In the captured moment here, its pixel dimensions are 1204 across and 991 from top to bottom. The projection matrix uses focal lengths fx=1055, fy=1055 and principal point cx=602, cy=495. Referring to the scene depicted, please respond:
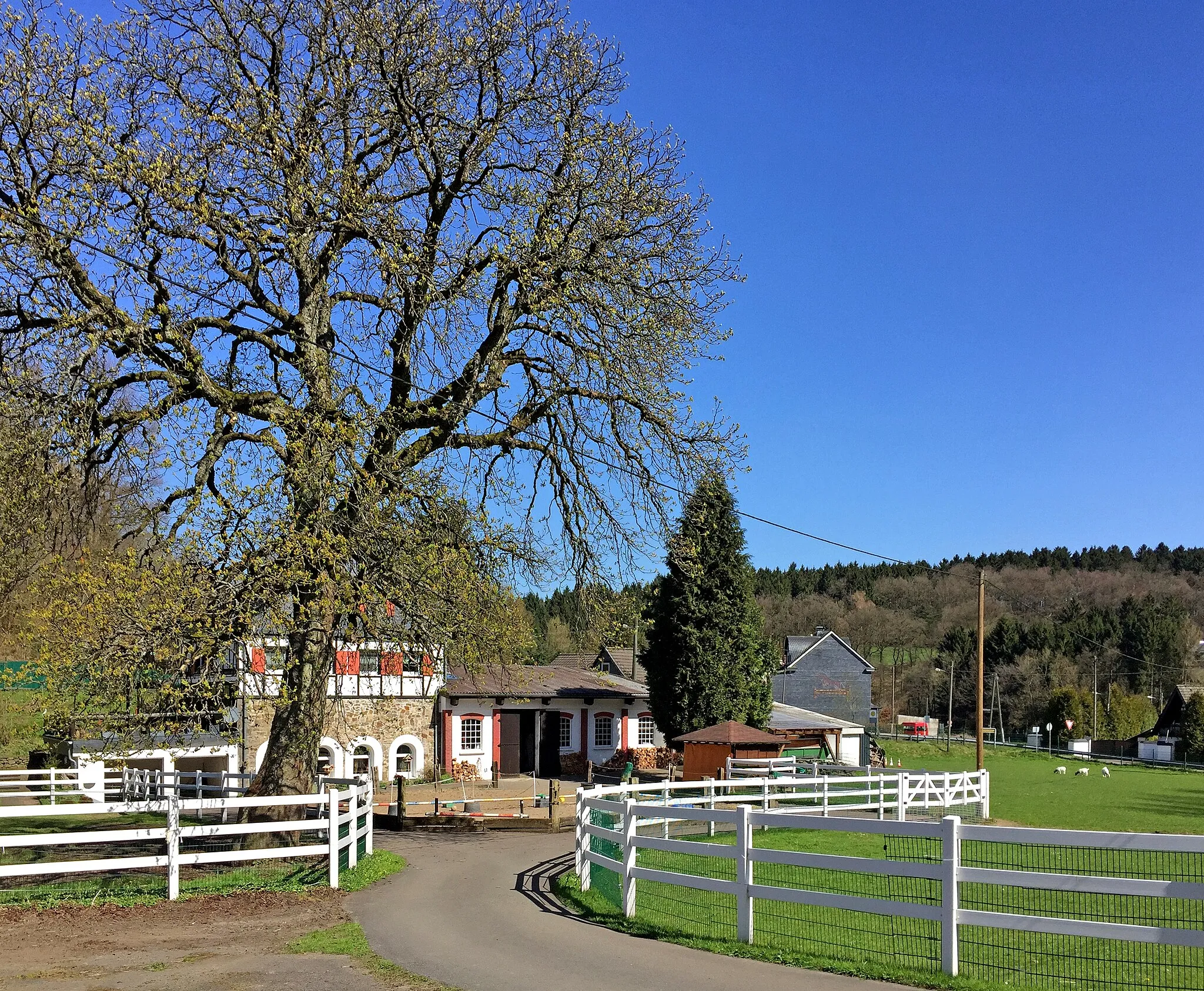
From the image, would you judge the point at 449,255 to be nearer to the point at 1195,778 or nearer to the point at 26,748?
the point at 26,748

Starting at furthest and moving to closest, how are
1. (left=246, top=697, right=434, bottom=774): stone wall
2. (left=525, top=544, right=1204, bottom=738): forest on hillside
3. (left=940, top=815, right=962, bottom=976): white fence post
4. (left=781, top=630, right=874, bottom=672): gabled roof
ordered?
(left=525, top=544, right=1204, bottom=738): forest on hillside → (left=781, top=630, right=874, bottom=672): gabled roof → (left=246, top=697, right=434, bottom=774): stone wall → (left=940, top=815, right=962, bottom=976): white fence post

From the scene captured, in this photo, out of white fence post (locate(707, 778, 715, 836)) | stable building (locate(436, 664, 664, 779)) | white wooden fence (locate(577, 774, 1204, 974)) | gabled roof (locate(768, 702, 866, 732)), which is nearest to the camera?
white wooden fence (locate(577, 774, 1204, 974))

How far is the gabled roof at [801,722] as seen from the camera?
137 feet

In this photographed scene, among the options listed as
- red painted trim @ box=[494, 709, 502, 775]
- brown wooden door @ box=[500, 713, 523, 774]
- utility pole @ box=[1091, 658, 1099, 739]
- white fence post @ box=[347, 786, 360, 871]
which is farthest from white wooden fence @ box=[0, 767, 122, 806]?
utility pole @ box=[1091, 658, 1099, 739]

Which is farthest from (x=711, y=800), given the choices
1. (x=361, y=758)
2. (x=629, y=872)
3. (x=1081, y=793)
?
(x=1081, y=793)

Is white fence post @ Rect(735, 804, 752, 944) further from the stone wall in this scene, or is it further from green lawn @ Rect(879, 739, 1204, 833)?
the stone wall

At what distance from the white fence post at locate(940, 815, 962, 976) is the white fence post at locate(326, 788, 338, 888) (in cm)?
828

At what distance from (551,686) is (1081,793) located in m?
19.2

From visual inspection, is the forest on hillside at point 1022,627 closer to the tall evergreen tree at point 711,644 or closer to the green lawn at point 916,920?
the tall evergreen tree at point 711,644

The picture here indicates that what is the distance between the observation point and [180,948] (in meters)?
10.2

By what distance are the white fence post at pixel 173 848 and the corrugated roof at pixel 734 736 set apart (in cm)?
1592

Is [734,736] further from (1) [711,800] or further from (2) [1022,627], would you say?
(2) [1022,627]

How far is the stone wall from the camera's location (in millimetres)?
33938

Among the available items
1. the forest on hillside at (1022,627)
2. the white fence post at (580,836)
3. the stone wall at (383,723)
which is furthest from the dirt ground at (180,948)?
the forest on hillside at (1022,627)
